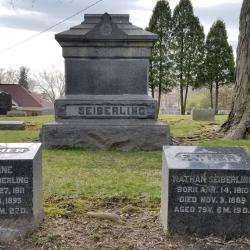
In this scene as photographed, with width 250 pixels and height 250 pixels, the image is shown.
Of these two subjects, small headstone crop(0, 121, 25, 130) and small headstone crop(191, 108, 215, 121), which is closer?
small headstone crop(0, 121, 25, 130)

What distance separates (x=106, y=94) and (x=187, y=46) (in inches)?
1196

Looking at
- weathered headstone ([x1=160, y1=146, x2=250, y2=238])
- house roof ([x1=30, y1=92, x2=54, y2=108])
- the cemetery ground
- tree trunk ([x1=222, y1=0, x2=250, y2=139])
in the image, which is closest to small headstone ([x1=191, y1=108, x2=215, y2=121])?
tree trunk ([x1=222, y1=0, x2=250, y2=139])

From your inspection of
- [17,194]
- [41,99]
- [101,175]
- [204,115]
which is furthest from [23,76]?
[17,194]

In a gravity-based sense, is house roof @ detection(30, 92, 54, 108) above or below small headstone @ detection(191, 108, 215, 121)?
below

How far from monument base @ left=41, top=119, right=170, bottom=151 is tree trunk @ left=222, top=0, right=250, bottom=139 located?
2.45m

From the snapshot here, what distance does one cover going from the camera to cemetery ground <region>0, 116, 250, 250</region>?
13.6 ft

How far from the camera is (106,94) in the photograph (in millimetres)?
10031

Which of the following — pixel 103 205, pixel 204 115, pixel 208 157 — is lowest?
pixel 204 115

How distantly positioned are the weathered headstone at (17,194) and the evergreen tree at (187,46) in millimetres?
35498

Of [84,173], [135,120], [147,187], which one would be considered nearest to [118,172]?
[84,173]

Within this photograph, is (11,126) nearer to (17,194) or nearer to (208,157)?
(17,194)

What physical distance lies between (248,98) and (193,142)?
1.71 metres

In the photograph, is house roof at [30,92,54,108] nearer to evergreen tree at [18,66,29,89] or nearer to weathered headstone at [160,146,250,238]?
evergreen tree at [18,66,29,89]

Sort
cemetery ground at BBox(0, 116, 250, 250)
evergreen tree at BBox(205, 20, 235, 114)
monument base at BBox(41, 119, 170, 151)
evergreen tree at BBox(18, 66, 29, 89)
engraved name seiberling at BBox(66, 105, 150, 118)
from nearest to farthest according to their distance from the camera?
cemetery ground at BBox(0, 116, 250, 250), monument base at BBox(41, 119, 170, 151), engraved name seiberling at BBox(66, 105, 150, 118), evergreen tree at BBox(205, 20, 235, 114), evergreen tree at BBox(18, 66, 29, 89)
